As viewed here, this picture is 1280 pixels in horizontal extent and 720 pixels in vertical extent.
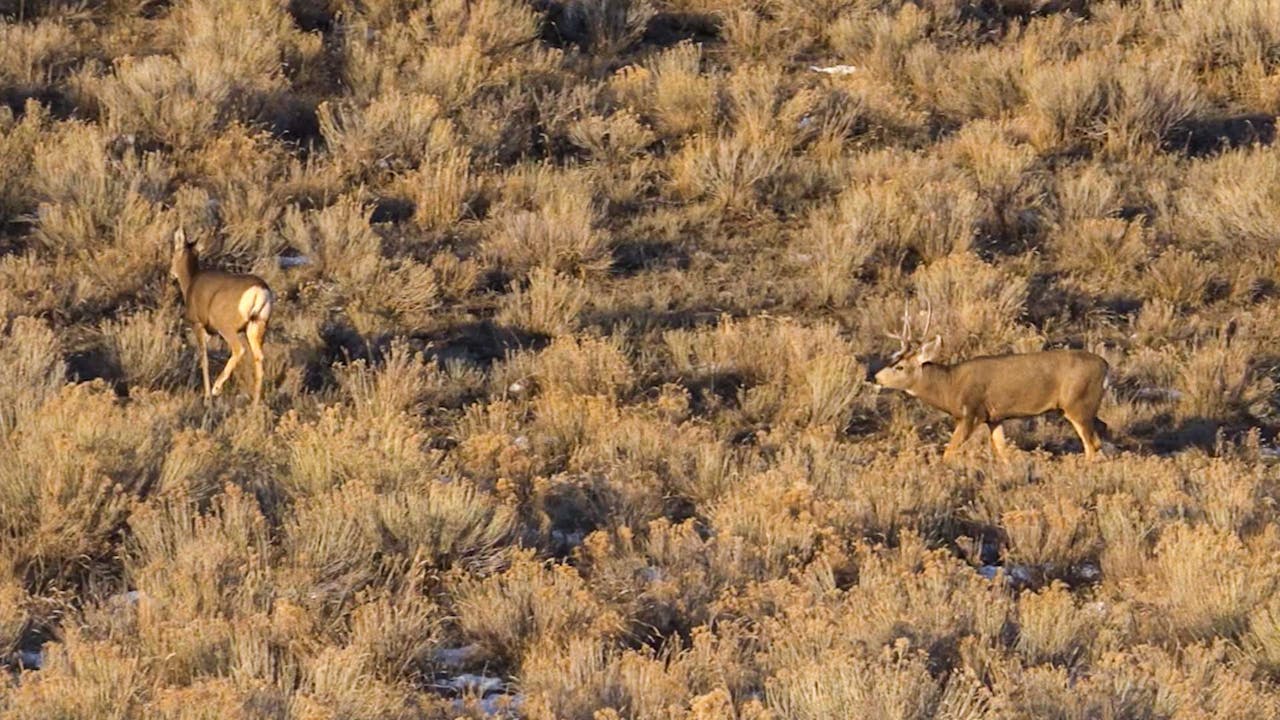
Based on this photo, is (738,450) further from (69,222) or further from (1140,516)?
(69,222)

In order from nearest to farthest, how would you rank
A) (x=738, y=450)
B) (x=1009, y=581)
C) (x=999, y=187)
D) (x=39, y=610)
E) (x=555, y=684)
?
1. (x=555, y=684)
2. (x=39, y=610)
3. (x=1009, y=581)
4. (x=738, y=450)
5. (x=999, y=187)

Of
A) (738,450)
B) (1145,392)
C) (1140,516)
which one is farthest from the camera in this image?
(1145,392)

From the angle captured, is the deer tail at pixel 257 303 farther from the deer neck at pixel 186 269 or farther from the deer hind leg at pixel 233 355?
the deer neck at pixel 186 269

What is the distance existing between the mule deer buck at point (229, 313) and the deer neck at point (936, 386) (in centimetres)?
443

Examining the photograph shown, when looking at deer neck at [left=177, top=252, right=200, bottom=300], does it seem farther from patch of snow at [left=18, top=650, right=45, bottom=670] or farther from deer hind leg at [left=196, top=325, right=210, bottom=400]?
patch of snow at [left=18, top=650, right=45, bottom=670]

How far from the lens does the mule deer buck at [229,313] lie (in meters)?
12.9

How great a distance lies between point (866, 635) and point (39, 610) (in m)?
3.72

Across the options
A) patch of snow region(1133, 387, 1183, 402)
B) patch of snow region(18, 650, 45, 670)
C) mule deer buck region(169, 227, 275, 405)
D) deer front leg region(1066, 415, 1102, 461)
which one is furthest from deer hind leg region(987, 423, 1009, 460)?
patch of snow region(18, 650, 45, 670)

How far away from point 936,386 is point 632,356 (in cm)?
260

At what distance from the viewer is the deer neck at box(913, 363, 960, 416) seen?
42.0 ft

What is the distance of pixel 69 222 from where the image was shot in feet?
51.7

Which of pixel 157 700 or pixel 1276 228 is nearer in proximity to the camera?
pixel 157 700

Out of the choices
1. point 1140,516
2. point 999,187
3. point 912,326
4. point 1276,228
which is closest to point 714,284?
point 912,326

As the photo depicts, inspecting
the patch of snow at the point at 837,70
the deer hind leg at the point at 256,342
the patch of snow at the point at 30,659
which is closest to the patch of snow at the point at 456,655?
the patch of snow at the point at 30,659
